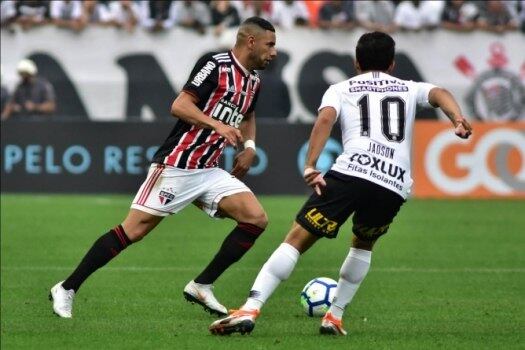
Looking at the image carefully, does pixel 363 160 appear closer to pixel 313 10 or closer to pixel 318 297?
pixel 318 297

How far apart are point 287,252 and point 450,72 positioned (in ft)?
53.5

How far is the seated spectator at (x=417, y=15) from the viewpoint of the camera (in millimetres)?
24141

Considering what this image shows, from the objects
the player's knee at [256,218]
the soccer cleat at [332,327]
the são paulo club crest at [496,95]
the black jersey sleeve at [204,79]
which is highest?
the black jersey sleeve at [204,79]

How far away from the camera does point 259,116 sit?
23.6 meters

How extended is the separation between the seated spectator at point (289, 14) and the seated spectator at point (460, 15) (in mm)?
2500

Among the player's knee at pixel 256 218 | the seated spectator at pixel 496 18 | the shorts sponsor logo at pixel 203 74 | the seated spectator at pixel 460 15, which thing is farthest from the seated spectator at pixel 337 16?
the shorts sponsor logo at pixel 203 74

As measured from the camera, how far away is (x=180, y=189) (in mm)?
9625

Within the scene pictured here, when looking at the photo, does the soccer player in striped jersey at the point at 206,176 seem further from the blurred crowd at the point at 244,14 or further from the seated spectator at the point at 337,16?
the seated spectator at the point at 337,16

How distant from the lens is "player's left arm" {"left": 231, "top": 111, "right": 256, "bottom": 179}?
9.87 metres

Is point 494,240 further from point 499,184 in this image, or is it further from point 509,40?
point 509,40

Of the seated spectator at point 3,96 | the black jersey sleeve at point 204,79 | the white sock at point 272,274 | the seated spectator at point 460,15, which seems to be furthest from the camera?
the seated spectator at point 460,15

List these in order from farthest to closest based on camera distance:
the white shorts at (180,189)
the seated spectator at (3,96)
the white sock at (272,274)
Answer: the seated spectator at (3,96), the white shorts at (180,189), the white sock at (272,274)

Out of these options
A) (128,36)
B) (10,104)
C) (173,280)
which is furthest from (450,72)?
(173,280)

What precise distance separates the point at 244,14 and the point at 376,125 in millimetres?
15826
